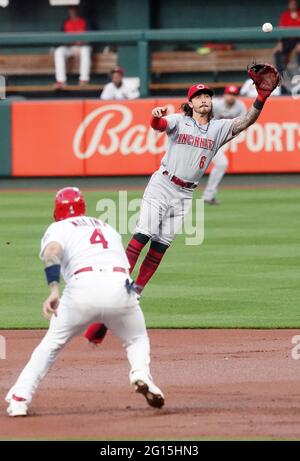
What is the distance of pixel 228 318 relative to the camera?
10992 millimetres

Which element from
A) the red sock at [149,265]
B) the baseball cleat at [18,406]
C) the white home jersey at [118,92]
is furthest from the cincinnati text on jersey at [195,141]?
the white home jersey at [118,92]

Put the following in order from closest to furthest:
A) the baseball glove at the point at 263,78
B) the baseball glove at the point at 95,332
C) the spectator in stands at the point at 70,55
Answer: the baseball glove at the point at 95,332
the baseball glove at the point at 263,78
the spectator in stands at the point at 70,55

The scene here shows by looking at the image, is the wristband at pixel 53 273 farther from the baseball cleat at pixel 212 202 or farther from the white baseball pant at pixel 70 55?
the white baseball pant at pixel 70 55

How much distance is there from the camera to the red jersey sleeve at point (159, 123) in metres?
10.3

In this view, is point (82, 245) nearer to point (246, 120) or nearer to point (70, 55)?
point (246, 120)

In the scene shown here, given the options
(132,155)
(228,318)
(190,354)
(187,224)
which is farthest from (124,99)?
(190,354)

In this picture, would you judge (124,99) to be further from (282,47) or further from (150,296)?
(150,296)

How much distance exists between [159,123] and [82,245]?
322 cm

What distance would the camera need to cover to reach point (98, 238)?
24.3ft

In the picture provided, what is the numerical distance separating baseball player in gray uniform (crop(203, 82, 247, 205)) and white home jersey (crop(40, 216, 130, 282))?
11.8m

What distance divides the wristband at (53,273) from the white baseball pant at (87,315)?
0.59ft

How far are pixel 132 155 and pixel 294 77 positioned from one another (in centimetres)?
339

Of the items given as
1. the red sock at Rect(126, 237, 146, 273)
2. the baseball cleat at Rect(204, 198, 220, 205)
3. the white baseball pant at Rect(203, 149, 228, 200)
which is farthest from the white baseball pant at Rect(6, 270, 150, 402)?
the baseball cleat at Rect(204, 198, 220, 205)

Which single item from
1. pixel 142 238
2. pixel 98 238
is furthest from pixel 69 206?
pixel 142 238
